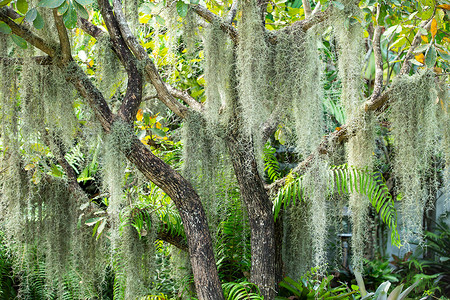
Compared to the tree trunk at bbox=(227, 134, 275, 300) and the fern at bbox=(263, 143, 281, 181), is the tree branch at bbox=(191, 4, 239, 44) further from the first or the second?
the fern at bbox=(263, 143, 281, 181)

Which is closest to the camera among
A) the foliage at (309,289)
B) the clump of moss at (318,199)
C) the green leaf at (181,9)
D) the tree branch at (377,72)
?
the green leaf at (181,9)

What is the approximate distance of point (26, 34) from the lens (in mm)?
2525

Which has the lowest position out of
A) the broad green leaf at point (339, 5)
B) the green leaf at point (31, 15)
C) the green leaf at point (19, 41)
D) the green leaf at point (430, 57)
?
the green leaf at point (430, 57)

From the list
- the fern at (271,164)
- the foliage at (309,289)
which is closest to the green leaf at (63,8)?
the fern at (271,164)

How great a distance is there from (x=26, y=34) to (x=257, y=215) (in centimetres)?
190

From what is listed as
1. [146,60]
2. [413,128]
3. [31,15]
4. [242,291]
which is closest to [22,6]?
[31,15]

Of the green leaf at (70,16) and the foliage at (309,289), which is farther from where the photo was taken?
the foliage at (309,289)

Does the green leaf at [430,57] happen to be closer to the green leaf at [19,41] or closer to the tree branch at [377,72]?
the tree branch at [377,72]

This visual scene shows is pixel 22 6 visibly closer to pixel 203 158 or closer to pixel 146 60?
pixel 146 60

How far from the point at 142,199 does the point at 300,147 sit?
1.51m

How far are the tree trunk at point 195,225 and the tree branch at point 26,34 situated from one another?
2.82 feet

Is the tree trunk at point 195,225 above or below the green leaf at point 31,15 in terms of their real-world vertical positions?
below

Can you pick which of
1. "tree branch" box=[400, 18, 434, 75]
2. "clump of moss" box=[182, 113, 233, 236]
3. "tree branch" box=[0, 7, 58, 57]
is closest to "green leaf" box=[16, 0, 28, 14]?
"tree branch" box=[0, 7, 58, 57]

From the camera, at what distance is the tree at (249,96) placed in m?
2.65
